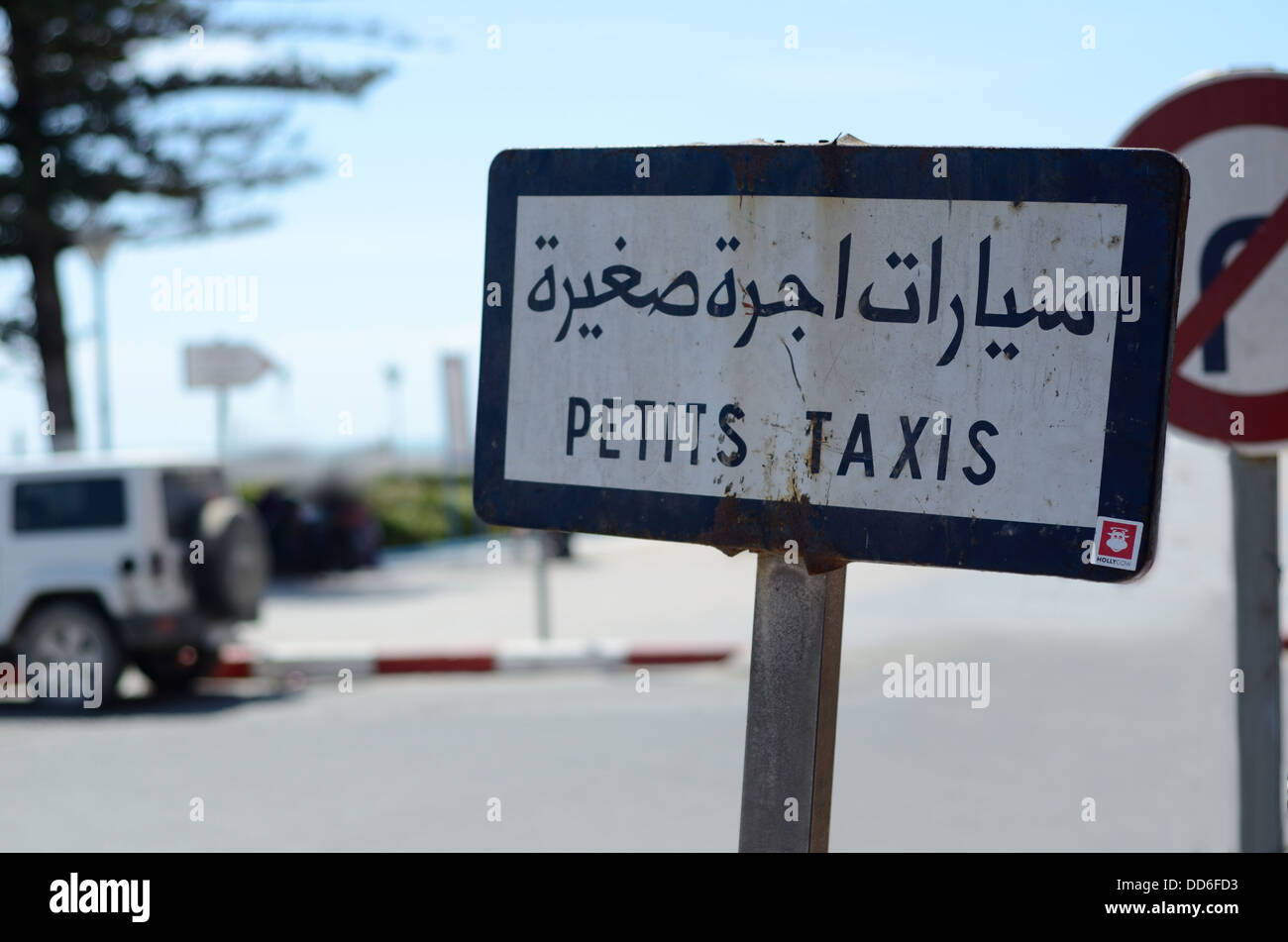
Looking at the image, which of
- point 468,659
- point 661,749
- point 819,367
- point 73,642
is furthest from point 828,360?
point 468,659

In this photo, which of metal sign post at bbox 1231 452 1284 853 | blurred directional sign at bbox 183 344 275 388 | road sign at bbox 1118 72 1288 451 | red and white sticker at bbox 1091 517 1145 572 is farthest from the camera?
blurred directional sign at bbox 183 344 275 388

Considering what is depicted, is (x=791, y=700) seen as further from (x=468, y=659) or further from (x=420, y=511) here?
(x=420, y=511)

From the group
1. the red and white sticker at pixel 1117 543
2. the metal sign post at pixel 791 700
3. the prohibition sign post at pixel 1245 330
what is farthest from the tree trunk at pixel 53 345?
the red and white sticker at pixel 1117 543

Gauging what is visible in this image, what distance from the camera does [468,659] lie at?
411 inches

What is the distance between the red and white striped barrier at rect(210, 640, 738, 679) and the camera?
34.0 ft

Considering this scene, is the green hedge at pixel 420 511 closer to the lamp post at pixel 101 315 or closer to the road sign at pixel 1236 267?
the lamp post at pixel 101 315

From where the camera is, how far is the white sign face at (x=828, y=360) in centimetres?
156

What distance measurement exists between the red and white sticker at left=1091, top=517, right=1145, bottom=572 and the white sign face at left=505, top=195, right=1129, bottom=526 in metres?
0.03

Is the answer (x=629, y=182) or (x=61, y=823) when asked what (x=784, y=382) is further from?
(x=61, y=823)

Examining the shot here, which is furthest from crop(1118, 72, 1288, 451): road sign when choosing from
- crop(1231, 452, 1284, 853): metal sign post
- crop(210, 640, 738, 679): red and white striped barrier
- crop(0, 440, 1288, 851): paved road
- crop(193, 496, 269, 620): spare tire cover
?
crop(193, 496, 269, 620): spare tire cover

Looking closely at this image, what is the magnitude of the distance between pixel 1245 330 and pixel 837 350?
4.73 feet

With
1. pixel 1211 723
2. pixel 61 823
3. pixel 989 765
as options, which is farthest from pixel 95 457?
pixel 1211 723

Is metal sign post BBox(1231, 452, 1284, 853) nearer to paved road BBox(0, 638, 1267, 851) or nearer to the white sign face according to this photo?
the white sign face

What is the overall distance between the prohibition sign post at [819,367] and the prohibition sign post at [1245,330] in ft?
4.29
